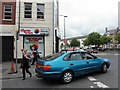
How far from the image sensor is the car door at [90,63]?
28.4 feet

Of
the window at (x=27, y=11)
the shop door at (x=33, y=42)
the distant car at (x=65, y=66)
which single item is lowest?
the distant car at (x=65, y=66)

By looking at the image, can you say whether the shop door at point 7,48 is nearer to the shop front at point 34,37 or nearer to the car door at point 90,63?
the shop front at point 34,37

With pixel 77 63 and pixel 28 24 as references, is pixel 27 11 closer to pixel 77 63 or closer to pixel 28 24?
pixel 28 24

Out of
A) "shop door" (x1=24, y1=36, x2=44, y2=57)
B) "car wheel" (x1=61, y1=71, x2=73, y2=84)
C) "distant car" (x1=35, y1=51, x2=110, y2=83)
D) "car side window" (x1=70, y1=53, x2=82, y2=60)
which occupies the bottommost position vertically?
"car wheel" (x1=61, y1=71, x2=73, y2=84)

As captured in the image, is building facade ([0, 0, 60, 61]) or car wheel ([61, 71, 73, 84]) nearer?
car wheel ([61, 71, 73, 84])

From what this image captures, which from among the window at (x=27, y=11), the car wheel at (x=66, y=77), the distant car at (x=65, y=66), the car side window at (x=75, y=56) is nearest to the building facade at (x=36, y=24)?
the window at (x=27, y=11)

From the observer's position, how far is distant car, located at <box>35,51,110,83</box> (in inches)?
291

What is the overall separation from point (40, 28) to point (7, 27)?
3.59 metres

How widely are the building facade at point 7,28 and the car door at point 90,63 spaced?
11.1 metres

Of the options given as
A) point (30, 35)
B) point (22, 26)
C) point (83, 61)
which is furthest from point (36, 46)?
point (83, 61)

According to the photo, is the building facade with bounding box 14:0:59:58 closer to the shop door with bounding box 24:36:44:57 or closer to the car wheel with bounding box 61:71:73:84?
the shop door with bounding box 24:36:44:57

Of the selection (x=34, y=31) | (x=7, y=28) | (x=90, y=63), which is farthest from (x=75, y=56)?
(x=7, y=28)

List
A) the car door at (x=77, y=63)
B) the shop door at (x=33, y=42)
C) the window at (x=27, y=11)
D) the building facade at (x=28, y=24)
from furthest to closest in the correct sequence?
the window at (x=27, y=11)
the shop door at (x=33, y=42)
the building facade at (x=28, y=24)
the car door at (x=77, y=63)

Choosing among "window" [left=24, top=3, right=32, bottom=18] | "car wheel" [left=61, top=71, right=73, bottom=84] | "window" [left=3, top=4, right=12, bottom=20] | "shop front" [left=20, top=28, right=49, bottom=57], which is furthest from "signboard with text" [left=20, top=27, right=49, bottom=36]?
"car wheel" [left=61, top=71, right=73, bottom=84]
